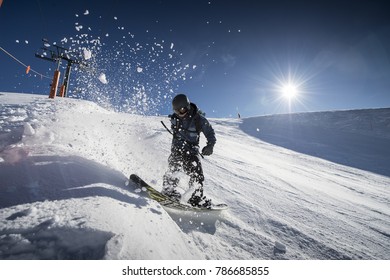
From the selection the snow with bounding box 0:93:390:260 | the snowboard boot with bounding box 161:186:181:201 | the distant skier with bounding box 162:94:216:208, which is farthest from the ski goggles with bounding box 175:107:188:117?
the snow with bounding box 0:93:390:260

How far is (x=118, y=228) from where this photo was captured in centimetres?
238

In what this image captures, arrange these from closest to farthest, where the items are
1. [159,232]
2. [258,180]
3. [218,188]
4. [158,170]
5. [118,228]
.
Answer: [118,228] → [159,232] → [218,188] → [158,170] → [258,180]

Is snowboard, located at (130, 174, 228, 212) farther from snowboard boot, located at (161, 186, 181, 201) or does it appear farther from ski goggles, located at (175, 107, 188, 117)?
ski goggles, located at (175, 107, 188, 117)

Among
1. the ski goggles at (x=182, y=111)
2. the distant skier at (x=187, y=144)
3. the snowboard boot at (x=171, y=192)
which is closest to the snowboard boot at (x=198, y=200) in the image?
the distant skier at (x=187, y=144)

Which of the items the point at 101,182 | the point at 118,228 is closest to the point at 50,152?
the point at 101,182

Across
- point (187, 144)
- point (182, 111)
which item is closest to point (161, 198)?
point (187, 144)

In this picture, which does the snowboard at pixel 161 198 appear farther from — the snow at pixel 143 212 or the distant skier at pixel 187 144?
the distant skier at pixel 187 144

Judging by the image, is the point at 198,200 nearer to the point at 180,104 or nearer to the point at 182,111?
the point at 182,111

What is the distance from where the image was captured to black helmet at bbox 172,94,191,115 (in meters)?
4.51

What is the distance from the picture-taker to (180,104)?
450 centimetres
